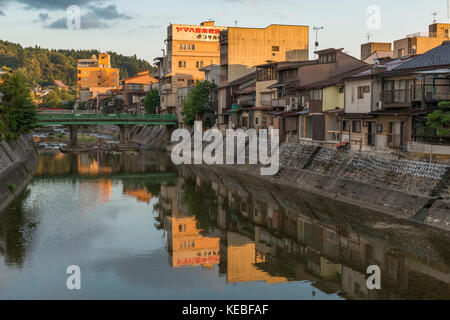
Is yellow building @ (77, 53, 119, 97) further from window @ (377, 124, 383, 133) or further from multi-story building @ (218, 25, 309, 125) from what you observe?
window @ (377, 124, 383, 133)

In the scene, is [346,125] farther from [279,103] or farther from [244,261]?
[244,261]

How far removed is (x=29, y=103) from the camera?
206ft

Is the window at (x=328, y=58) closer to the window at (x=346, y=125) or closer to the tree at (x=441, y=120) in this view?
the window at (x=346, y=125)

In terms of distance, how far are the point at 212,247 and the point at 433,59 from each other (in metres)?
21.9

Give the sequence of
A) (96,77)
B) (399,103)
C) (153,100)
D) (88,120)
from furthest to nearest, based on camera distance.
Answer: (96,77) < (153,100) < (88,120) < (399,103)

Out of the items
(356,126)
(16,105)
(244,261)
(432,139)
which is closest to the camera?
(244,261)

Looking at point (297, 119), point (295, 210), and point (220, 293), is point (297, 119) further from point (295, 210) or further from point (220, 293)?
point (220, 293)

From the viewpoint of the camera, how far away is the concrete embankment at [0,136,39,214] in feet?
119

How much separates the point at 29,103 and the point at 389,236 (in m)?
51.5

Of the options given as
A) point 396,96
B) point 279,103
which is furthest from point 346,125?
point 279,103

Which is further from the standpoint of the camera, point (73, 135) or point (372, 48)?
point (73, 135)

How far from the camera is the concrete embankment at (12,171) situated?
36.4 meters

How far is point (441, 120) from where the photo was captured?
29.7 m

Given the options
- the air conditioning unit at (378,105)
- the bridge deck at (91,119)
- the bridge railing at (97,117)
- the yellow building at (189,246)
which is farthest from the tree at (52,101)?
the air conditioning unit at (378,105)
